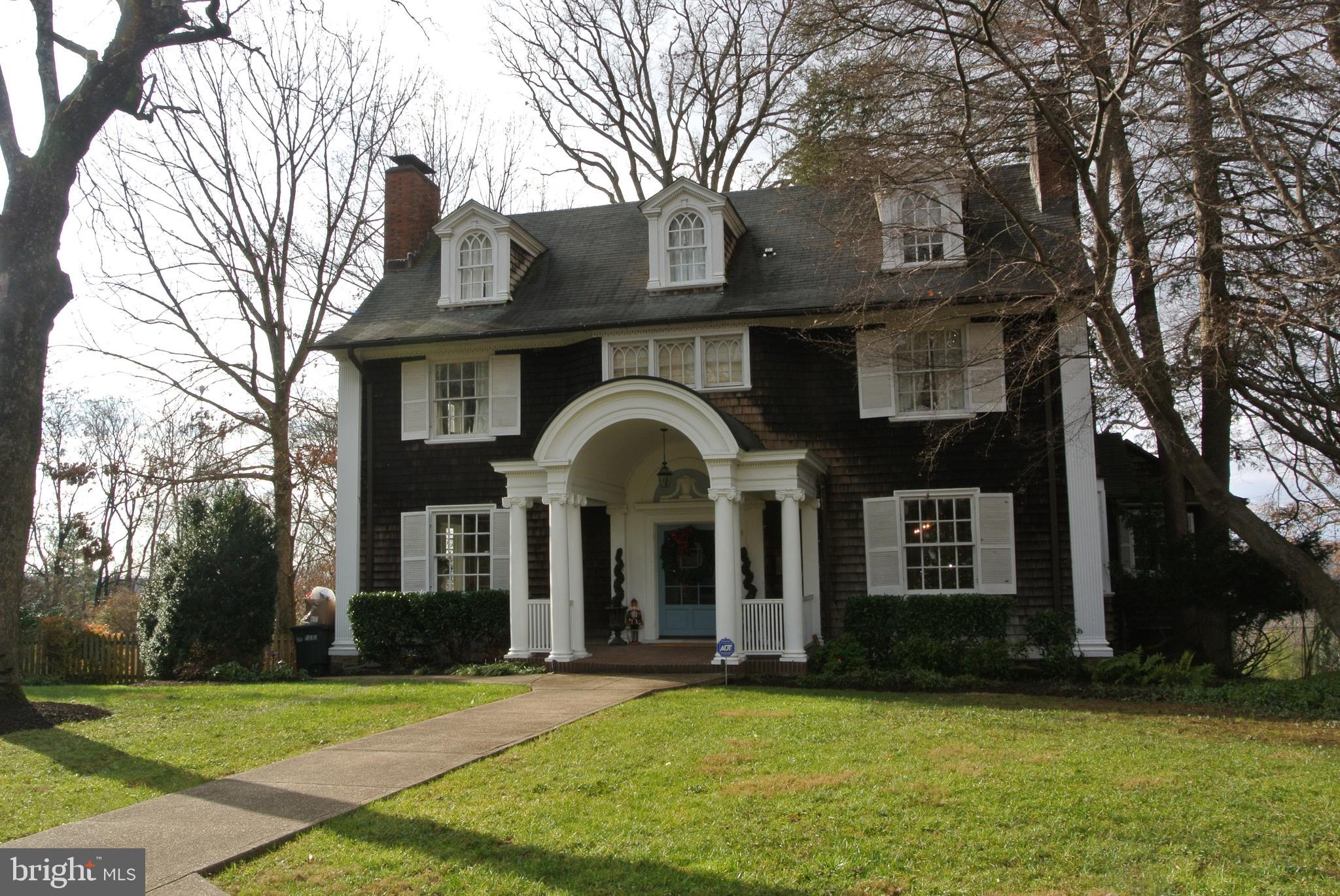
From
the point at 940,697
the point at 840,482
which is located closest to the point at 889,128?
the point at 840,482

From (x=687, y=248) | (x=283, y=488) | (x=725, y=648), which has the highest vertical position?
(x=687, y=248)

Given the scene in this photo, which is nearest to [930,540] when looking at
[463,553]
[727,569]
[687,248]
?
[727,569]

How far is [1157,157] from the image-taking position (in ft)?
38.0

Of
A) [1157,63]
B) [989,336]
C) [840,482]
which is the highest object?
[1157,63]

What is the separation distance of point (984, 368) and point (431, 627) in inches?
375

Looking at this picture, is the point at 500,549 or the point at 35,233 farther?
the point at 500,549

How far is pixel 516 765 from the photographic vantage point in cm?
805

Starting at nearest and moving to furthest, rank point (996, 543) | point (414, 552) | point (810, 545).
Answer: point (996, 543) → point (810, 545) → point (414, 552)

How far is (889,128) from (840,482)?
5441 millimetres

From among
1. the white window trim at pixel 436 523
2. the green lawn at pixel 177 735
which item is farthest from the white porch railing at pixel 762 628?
the white window trim at pixel 436 523

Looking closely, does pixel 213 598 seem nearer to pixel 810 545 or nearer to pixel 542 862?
pixel 810 545

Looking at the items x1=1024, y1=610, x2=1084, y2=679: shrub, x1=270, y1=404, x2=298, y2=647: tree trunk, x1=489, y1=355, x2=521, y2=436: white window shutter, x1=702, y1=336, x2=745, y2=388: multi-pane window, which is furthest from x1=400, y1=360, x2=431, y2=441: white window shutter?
x1=1024, y1=610, x2=1084, y2=679: shrub

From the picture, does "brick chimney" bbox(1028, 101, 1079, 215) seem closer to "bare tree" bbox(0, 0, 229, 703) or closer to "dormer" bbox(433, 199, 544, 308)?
"dormer" bbox(433, 199, 544, 308)

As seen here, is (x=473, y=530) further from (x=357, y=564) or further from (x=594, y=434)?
(x=594, y=434)
